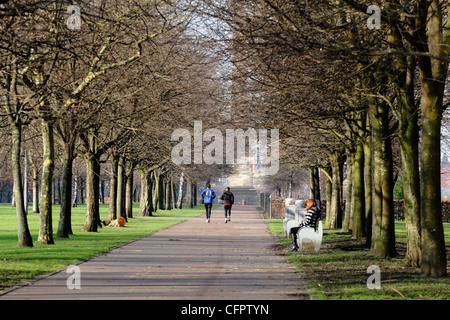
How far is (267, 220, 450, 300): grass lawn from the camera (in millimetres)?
10082

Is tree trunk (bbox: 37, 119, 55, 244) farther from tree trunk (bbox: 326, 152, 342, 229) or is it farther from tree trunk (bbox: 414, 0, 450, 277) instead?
tree trunk (bbox: 326, 152, 342, 229)

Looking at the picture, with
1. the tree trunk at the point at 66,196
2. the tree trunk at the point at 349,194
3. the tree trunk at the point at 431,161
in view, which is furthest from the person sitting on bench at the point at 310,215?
the tree trunk at the point at 66,196

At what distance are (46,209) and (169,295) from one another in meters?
12.2

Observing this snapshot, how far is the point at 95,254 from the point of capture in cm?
1675

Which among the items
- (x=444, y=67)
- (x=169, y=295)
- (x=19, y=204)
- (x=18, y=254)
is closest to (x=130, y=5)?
(x=19, y=204)

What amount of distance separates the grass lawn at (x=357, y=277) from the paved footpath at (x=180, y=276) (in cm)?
37

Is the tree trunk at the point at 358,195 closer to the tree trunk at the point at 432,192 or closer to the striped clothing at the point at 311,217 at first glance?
the striped clothing at the point at 311,217

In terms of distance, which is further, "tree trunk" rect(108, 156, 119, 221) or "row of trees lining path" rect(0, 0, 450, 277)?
"tree trunk" rect(108, 156, 119, 221)

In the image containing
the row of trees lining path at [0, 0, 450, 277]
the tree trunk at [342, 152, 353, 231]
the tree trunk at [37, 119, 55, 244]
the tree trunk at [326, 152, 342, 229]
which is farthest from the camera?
the tree trunk at [326, 152, 342, 229]

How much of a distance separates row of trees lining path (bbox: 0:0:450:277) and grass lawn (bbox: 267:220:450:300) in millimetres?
633

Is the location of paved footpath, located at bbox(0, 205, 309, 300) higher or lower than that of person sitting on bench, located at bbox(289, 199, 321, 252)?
lower

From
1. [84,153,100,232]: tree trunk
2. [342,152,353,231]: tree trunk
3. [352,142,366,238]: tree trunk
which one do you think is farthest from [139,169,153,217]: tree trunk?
[352,142,366,238]: tree trunk

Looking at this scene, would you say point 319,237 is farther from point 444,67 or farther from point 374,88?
point 444,67

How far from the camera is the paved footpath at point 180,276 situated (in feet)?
32.3
